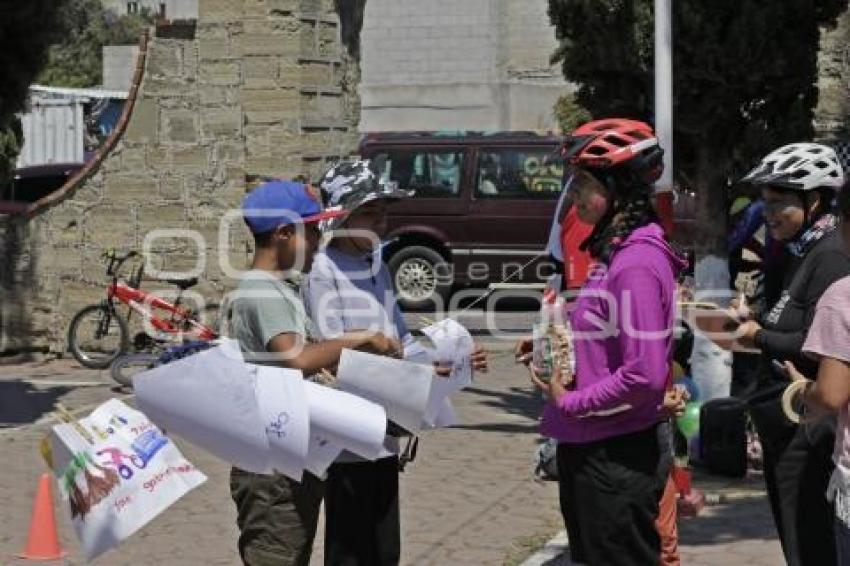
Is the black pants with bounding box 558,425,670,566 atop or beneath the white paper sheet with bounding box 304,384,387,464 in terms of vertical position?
beneath

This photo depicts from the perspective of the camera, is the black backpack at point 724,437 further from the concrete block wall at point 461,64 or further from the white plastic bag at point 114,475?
the concrete block wall at point 461,64

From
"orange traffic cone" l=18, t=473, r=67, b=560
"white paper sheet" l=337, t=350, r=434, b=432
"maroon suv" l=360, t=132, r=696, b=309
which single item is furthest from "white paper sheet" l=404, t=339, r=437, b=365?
"maroon suv" l=360, t=132, r=696, b=309

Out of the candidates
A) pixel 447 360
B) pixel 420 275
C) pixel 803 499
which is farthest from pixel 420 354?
pixel 420 275

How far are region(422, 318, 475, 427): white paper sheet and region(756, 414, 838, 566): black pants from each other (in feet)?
3.58

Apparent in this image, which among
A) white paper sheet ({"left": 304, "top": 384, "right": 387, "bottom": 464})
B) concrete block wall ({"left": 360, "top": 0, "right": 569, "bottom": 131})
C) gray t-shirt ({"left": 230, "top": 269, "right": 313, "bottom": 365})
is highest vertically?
concrete block wall ({"left": 360, "top": 0, "right": 569, "bottom": 131})

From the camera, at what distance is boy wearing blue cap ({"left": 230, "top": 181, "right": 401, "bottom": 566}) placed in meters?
5.08

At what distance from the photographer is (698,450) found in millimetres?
9227

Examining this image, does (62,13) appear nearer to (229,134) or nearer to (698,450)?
(229,134)

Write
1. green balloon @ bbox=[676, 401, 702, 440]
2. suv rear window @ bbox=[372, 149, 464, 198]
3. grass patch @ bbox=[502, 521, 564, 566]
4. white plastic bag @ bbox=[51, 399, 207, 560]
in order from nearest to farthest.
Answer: white plastic bag @ bbox=[51, 399, 207, 560] < grass patch @ bbox=[502, 521, 564, 566] < green balloon @ bbox=[676, 401, 702, 440] < suv rear window @ bbox=[372, 149, 464, 198]

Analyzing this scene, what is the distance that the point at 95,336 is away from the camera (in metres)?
13.9

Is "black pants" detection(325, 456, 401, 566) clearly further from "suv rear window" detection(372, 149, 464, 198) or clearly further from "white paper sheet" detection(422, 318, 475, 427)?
"suv rear window" detection(372, 149, 464, 198)

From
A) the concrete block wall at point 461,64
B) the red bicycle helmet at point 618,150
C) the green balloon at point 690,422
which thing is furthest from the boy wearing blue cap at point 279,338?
the concrete block wall at point 461,64

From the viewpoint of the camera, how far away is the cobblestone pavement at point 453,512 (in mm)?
7539

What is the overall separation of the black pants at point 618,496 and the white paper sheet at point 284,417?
79 cm
